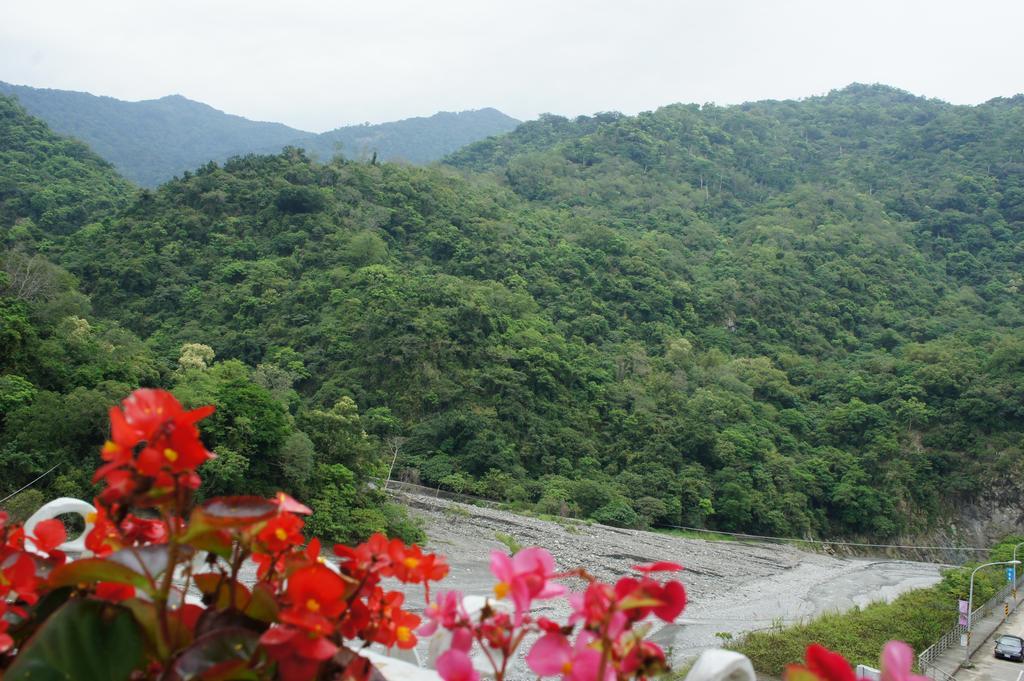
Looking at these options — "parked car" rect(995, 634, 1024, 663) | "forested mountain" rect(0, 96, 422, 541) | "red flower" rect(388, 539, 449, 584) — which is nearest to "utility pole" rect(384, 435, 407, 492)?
"forested mountain" rect(0, 96, 422, 541)

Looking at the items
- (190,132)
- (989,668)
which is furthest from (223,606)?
(190,132)

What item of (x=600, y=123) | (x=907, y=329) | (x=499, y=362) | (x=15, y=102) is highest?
(x=600, y=123)

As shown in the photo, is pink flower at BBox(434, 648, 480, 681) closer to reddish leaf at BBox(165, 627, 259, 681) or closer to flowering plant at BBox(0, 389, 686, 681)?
flowering plant at BBox(0, 389, 686, 681)

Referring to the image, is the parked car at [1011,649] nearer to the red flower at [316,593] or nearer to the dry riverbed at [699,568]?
the dry riverbed at [699,568]

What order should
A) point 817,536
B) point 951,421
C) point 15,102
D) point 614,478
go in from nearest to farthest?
point 614,478 → point 817,536 → point 951,421 → point 15,102

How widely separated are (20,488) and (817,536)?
2273 cm

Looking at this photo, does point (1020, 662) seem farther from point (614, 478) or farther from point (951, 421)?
point (951, 421)

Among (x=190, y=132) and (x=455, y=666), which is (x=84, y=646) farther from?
(x=190, y=132)

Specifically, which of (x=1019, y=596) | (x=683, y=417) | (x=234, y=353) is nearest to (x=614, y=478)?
(x=683, y=417)

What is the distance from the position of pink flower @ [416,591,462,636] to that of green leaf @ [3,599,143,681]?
0.24 meters

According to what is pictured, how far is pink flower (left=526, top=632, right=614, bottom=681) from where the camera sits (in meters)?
0.60

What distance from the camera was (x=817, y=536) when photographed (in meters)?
25.5

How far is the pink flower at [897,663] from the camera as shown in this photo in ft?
1.66

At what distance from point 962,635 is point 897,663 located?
14.2 m
